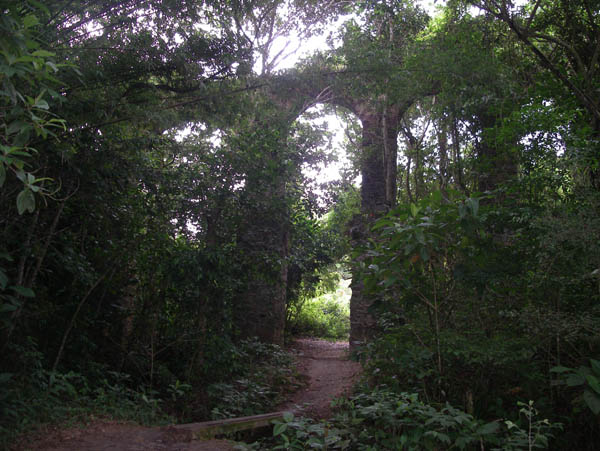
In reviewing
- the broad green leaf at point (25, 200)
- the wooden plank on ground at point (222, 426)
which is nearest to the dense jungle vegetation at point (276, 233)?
the broad green leaf at point (25, 200)

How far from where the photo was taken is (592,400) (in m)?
2.84

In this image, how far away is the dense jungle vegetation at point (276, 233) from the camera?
137 inches

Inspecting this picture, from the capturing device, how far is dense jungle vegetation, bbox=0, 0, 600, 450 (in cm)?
349

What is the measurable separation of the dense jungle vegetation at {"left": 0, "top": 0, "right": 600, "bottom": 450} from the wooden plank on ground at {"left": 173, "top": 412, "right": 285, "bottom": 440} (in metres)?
0.41

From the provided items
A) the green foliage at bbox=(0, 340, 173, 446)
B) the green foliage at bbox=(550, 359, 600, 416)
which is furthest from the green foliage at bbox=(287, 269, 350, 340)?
the green foliage at bbox=(550, 359, 600, 416)

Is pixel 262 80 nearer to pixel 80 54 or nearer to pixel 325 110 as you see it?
pixel 80 54

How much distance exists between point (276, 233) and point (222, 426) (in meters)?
3.11

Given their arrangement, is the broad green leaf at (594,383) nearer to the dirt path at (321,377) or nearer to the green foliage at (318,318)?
the dirt path at (321,377)

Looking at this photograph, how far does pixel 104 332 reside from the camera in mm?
6117

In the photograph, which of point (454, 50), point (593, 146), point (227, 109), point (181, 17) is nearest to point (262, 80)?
point (227, 109)

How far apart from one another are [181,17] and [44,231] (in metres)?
2.86

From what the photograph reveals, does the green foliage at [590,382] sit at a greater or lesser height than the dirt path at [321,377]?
greater

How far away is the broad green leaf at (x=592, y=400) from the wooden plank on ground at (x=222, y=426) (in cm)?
245

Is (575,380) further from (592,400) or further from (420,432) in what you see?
(420,432)
